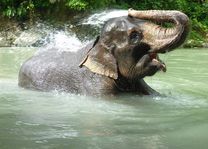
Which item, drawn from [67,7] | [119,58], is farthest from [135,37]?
[67,7]

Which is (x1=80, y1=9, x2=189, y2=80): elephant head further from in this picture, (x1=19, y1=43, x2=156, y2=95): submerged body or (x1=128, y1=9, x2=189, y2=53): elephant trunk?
(x1=19, y1=43, x2=156, y2=95): submerged body

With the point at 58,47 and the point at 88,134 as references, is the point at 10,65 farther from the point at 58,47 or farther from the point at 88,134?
the point at 88,134

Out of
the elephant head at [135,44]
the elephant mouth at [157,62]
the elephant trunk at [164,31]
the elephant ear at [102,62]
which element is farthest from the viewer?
the elephant ear at [102,62]

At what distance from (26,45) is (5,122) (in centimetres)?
1176

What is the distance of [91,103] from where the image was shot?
20.8 feet

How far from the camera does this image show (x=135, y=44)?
21.4 feet

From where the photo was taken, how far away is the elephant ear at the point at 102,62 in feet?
22.2

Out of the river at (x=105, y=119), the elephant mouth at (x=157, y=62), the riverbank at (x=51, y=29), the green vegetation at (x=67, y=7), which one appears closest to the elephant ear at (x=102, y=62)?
the river at (x=105, y=119)

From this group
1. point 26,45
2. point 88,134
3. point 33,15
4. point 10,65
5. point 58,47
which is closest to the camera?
point 88,134

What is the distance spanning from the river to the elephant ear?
335 mm

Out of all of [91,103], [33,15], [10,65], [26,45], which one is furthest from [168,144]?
[33,15]

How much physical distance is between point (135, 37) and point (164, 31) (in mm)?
425

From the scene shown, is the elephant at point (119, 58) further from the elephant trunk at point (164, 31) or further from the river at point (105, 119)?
the river at point (105, 119)

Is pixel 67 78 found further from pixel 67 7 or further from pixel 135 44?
pixel 67 7
